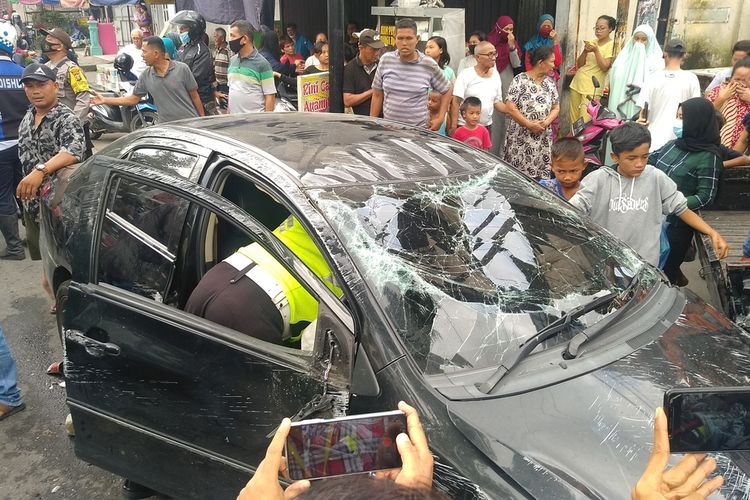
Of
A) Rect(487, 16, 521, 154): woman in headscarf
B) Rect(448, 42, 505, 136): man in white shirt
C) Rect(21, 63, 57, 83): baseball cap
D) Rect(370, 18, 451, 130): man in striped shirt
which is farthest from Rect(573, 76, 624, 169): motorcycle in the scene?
Rect(21, 63, 57, 83): baseball cap

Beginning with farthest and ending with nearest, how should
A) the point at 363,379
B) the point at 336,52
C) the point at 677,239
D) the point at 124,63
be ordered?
the point at 124,63 < the point at 336,52 < the point at 677,239 < the point at 363,379

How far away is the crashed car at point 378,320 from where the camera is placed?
1.70m

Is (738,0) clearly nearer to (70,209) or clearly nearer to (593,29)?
(593,29)

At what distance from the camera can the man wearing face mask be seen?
7840 millimetres

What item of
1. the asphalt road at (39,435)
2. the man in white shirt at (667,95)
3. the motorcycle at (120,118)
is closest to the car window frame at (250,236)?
the asphalt road at (39,435)

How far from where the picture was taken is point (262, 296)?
222cm

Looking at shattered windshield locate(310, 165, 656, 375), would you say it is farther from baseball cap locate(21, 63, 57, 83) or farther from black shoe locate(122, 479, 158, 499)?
baseball cap locate(21, 63, 57, 83)

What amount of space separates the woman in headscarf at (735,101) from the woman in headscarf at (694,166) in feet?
5.35

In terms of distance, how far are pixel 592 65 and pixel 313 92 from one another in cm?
389

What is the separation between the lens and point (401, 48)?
17.2 ft

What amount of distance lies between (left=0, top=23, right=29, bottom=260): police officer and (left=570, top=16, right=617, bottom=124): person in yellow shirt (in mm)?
5830

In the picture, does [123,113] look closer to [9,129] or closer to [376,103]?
[9,129]

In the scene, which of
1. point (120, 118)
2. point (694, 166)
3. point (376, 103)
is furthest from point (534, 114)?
point (120, 118)

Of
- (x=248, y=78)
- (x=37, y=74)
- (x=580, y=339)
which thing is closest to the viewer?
(x=580, y=339)
